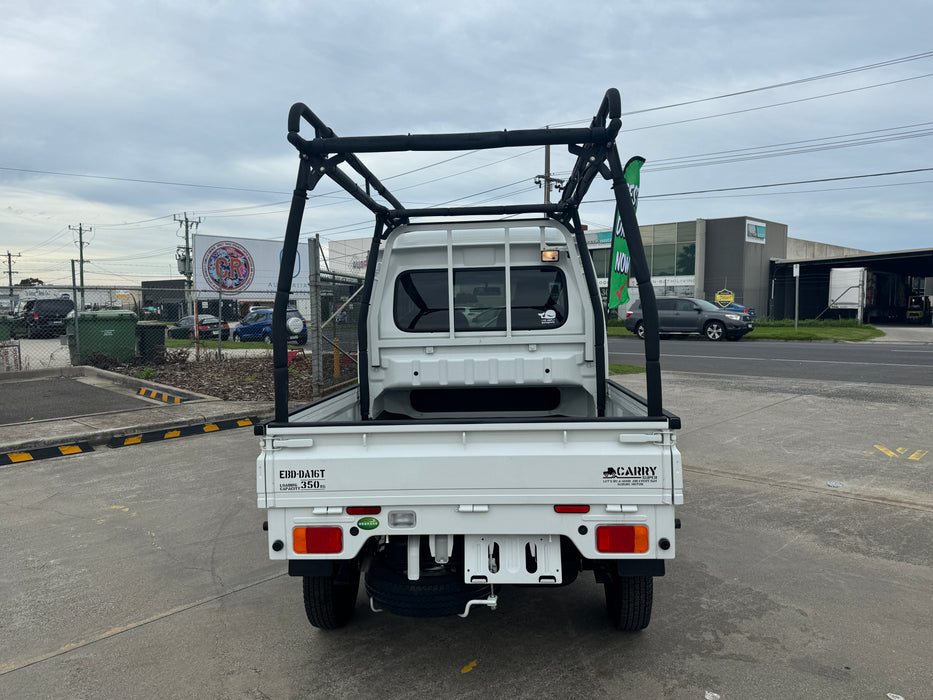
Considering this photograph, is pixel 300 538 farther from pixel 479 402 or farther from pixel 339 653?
pixel 479 402

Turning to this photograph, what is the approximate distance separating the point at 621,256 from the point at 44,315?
25.7 metres

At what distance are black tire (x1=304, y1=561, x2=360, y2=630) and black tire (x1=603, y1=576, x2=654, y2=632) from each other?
4.30 feet

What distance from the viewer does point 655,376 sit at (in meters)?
3.01

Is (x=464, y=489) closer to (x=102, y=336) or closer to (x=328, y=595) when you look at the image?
(x=328, y=595)

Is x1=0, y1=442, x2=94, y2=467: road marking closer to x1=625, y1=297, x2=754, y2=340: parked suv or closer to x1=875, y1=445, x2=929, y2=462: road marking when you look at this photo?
x1=875, y1=445, x2=929, y2=462: road marking

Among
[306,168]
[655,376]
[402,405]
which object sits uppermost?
[306,168]

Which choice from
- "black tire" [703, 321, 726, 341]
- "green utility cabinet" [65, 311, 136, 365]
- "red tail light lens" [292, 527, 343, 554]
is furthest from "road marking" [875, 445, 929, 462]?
"black tire" [703, 321, 726, 341]

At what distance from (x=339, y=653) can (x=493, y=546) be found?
3.37ft

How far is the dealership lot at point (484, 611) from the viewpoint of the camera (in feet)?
10.1

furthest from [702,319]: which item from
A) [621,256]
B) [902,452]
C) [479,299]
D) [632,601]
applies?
[632,601]

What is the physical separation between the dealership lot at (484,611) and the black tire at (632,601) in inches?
4.5

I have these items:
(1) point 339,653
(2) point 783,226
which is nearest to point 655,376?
(1) point 339,653

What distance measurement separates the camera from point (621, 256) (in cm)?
991

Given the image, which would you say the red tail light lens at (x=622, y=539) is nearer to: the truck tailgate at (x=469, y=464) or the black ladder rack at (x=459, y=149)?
the truck tailgate at (x=469, y=464)
